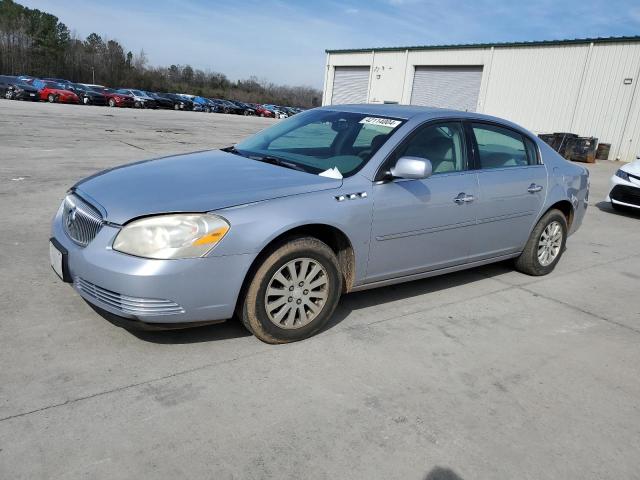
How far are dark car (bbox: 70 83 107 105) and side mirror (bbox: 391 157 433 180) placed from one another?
3873 cm

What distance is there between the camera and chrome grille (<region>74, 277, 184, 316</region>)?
117 inches

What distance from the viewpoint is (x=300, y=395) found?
9.65 feet

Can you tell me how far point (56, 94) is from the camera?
35.7 m

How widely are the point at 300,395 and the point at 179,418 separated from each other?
2.15ft

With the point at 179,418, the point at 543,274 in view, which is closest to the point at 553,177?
the point at 543,274

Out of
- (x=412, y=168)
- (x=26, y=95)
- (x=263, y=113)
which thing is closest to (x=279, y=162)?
(x=412, y=168)

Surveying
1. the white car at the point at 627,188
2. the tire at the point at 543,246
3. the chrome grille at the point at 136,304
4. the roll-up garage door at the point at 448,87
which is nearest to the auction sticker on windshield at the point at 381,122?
the tire at the point at 543,246

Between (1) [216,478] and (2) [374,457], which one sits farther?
(2) [374,457]

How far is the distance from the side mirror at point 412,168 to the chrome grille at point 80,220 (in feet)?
6.40

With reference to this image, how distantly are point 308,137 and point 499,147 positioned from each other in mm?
1751

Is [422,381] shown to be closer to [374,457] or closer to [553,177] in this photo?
[374,457]

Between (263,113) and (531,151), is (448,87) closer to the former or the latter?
(531,151)

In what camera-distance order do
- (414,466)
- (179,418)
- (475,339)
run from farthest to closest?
(475,339) < (179,418) < (414,466)

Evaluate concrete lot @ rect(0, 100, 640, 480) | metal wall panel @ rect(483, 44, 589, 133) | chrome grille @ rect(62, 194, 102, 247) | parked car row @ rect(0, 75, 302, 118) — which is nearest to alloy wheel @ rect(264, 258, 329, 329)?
concrete lot @ rect(0, 100, 640, 480)
